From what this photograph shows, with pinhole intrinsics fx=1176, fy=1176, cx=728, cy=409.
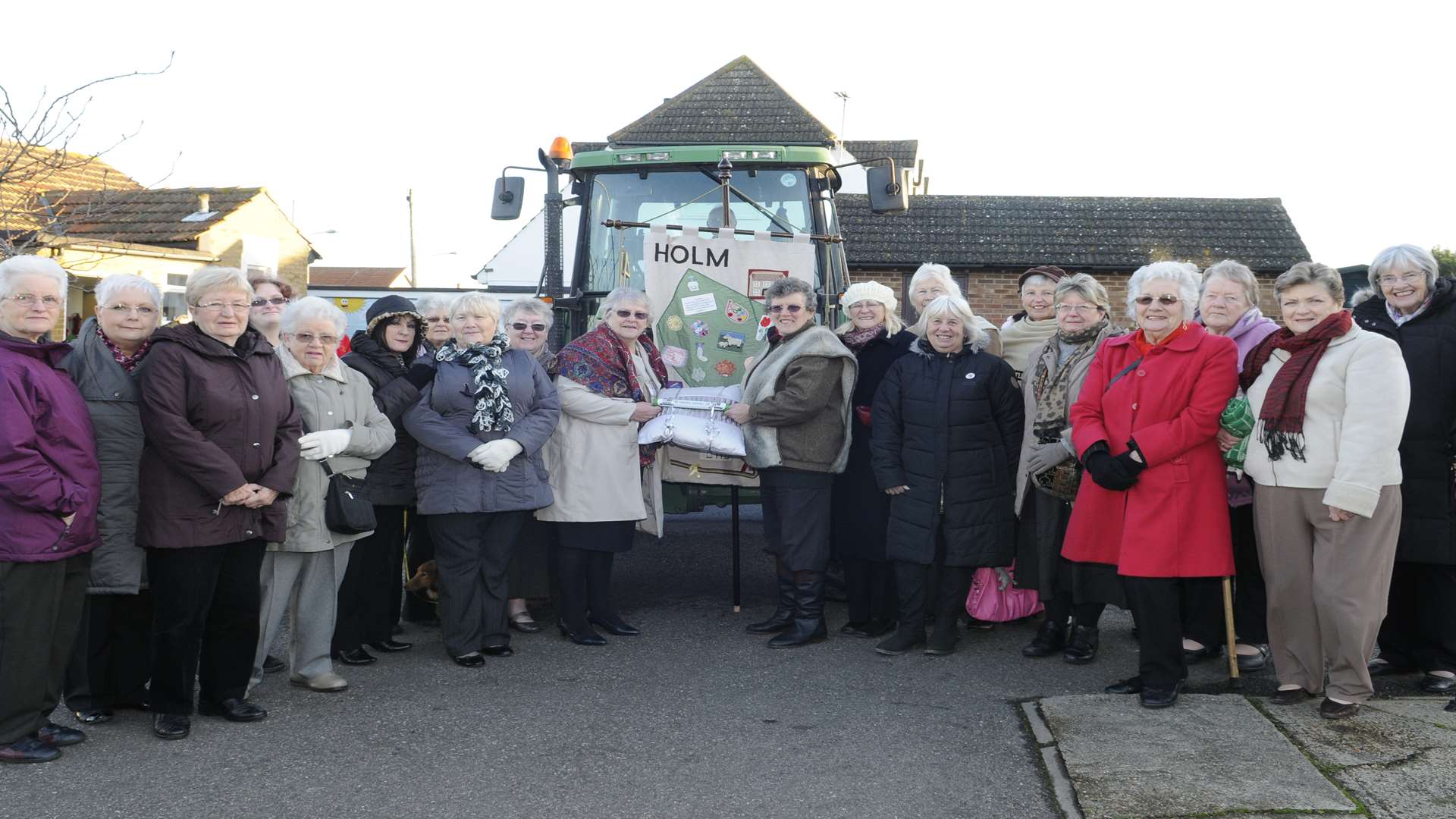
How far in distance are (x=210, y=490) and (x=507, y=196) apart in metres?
3.96

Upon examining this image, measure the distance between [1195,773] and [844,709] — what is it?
4.85ft

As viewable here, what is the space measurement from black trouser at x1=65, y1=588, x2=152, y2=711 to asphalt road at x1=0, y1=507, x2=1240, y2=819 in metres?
0.13

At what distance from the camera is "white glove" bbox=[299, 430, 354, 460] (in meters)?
4.92

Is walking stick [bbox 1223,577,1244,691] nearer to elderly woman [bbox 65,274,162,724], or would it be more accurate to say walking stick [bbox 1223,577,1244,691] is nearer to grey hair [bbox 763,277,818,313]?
grey hair [bbox 763,277,818,313]

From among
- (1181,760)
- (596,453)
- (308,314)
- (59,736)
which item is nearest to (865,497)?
(596,453)

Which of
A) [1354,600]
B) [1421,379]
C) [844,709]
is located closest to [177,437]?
[844,709]

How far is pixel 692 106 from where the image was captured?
2770 cm

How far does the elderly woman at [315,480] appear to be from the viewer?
16.3 feet

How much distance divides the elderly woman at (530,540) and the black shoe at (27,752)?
2288mm

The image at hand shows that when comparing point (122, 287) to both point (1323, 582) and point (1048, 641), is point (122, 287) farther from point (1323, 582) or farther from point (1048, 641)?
point (1323, 582)

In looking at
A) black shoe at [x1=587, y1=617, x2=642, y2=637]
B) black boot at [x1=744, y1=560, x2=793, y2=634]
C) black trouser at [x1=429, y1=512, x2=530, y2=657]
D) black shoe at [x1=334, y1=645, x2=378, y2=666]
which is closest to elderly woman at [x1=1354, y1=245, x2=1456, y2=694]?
black boot at [x1=744, y1=560, x2=793, y2=634]

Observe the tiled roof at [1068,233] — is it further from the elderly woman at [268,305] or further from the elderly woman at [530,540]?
the elderly woman at [268,305]

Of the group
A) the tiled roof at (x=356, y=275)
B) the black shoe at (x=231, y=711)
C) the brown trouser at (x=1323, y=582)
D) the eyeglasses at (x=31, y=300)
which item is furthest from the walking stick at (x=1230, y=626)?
the tiled roof at (x=356, y=275)

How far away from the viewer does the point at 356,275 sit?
247 feet
